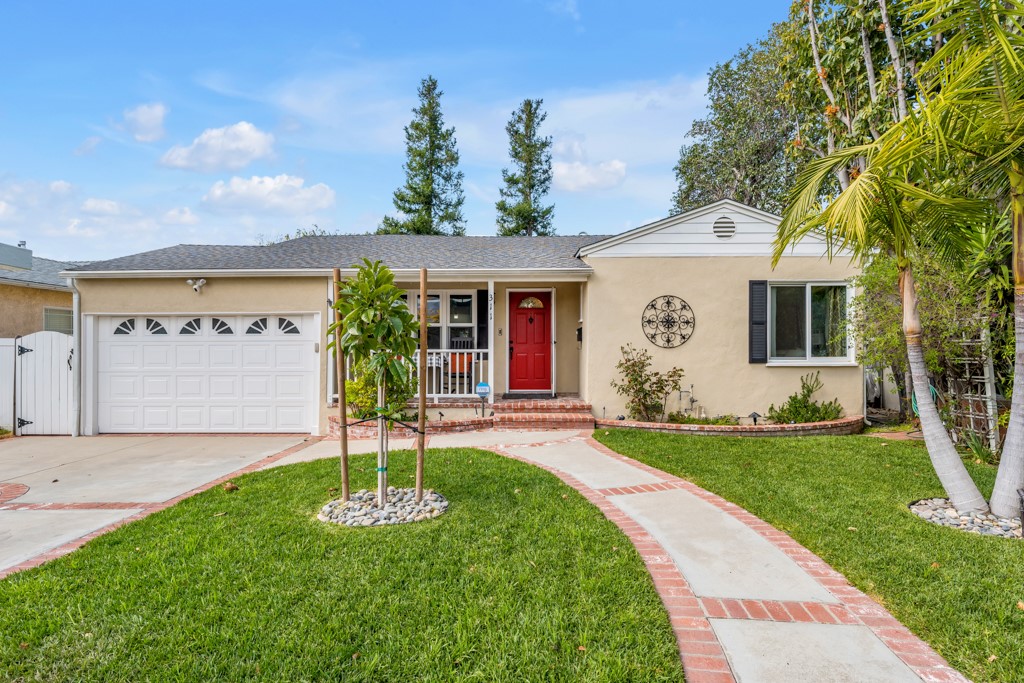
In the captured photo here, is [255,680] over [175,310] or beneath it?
beneath

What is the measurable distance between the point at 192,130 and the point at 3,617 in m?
13.4

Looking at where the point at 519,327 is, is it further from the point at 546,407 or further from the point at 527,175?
the point at 527,175

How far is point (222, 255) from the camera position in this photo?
9578mm

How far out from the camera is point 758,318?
8.40 meters

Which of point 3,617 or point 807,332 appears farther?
A: point 807,332

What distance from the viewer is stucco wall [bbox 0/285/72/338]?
10.6 metres

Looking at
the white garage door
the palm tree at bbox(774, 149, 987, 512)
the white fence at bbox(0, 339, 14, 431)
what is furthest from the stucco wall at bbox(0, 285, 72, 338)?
the palm tree at bbox(774, 149, 987, 512)

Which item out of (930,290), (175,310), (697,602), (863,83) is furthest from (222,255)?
(863,83)

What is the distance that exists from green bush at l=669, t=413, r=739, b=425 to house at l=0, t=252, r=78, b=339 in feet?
41.2

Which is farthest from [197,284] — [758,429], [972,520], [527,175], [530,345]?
[527,175]

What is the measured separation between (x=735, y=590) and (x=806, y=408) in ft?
21.3

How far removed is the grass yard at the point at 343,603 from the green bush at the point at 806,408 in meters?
5.73

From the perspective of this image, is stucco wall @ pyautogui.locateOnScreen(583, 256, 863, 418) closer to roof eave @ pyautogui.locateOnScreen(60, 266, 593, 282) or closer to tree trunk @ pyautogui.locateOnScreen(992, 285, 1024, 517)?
roof eave @ pyautogui.locateOnScreen(60, 266, 593, 282)

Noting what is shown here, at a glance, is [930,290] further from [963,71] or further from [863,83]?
[863,83]
